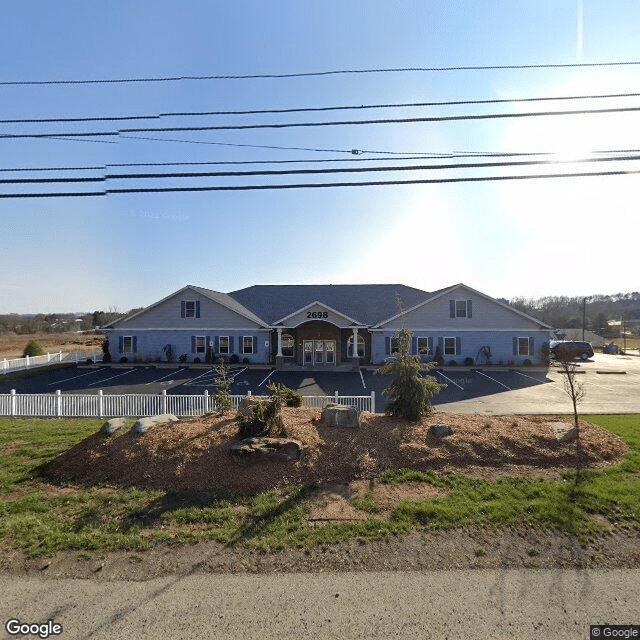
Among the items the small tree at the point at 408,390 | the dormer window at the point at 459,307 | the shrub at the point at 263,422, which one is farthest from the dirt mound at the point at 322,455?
the dormer window at the point at 459,307

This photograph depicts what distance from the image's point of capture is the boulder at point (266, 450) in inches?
280

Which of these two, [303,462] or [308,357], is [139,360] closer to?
[308,357]

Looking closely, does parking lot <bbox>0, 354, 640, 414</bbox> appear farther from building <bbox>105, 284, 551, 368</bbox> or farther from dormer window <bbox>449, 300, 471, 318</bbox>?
dormer window <bbox>449, 300, 471, 318</bbox>

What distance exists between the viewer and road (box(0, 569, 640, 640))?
359 cm

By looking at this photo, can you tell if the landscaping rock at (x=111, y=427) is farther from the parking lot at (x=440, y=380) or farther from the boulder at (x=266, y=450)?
the parking lot at (x=440, y=380)

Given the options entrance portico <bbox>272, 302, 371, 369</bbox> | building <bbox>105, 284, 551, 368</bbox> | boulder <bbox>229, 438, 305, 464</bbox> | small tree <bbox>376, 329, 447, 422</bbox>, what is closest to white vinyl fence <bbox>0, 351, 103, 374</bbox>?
building <bbox>105, 284, 551, 368</bbox>

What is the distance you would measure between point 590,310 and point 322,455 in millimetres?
116555

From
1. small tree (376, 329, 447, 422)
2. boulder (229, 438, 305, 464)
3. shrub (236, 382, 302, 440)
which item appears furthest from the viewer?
small tree (376, 329, 447, 422)

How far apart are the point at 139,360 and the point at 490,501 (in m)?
29.4

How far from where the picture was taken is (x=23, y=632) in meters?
3.61

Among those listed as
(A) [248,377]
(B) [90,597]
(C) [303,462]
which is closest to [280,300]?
(A) [248,377]

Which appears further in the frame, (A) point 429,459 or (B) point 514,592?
(A) point 429,459

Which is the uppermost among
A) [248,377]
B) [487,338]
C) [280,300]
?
[280,300]

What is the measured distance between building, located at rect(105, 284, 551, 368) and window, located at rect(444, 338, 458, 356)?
0.25 ft
